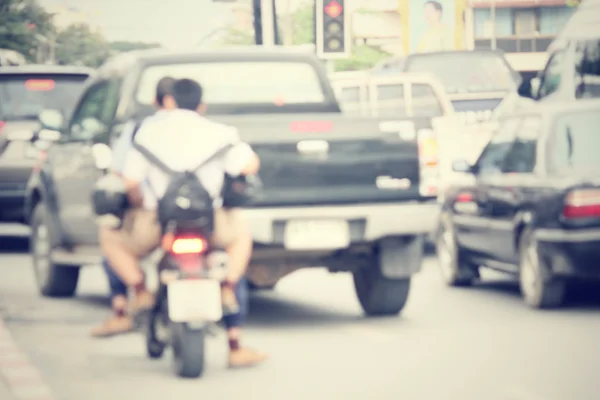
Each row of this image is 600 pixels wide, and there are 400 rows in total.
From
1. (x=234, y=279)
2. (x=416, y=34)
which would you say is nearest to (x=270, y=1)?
(x=234, y=279)

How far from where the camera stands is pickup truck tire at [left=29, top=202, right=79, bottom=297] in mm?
14352

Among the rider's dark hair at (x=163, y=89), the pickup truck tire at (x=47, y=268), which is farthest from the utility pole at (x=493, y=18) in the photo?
the rider's dark hair at (x=163, y=89)

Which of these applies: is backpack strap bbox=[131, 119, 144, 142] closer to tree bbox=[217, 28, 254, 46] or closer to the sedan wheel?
the sedan wheel

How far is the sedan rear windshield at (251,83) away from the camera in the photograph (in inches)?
509

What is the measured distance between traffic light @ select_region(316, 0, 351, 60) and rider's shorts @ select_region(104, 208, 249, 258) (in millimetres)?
21125

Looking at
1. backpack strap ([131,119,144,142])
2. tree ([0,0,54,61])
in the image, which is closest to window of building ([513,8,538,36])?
tree ([0,0,54,61])

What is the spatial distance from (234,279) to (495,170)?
4.93 metres

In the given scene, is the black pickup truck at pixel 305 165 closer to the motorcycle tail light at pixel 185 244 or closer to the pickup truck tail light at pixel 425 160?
the pickup truck tail light at pixel 425 160

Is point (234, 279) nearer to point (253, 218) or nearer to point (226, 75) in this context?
point (253, 218)

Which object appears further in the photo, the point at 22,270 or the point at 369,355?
the point at 22,270

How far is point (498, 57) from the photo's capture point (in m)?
27.1

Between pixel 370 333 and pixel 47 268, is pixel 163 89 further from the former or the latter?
pixel 47 268

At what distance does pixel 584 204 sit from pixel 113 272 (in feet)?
11.6

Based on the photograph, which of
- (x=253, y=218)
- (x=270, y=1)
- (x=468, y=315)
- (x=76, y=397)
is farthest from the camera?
(x=270, y=1)
